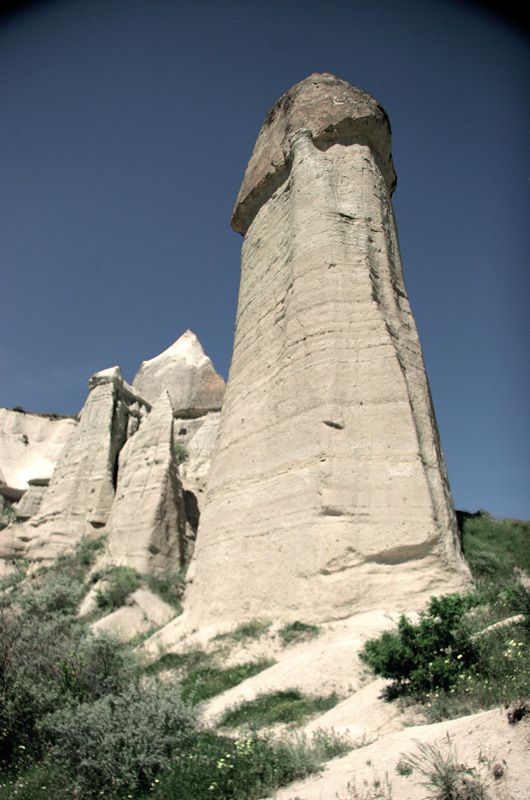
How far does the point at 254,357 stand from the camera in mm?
12461

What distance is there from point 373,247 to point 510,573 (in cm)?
691

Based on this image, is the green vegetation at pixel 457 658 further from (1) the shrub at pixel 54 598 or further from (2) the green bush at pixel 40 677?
(1) the shrub at pixel 54 598

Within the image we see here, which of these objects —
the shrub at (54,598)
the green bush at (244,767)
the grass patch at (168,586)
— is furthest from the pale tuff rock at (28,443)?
the green bush at (244,767)

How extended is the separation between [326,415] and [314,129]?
7.76m

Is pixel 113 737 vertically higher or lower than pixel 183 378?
lower

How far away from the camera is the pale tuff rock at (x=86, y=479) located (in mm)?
17859

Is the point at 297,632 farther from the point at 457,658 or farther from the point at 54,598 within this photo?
the point at 54,598

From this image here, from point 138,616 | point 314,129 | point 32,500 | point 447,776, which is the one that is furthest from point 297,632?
point 32,500

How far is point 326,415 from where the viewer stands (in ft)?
31.7

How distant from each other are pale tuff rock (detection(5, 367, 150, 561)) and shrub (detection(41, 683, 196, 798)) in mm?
12632

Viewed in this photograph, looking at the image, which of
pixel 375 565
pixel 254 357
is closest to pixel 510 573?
pixel 375 565

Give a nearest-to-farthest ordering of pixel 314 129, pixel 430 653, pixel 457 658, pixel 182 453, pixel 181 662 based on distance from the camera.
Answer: pixel 457 658, pixel 430 653, pixel 181 662, pixel 314 129, pixel 182 453

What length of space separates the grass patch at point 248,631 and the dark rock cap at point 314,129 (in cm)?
1053

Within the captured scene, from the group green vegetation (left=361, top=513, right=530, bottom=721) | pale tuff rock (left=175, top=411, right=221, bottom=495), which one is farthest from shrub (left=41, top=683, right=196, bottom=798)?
pale tuff rock (left=175, top=411, right=221, bottom=495)
